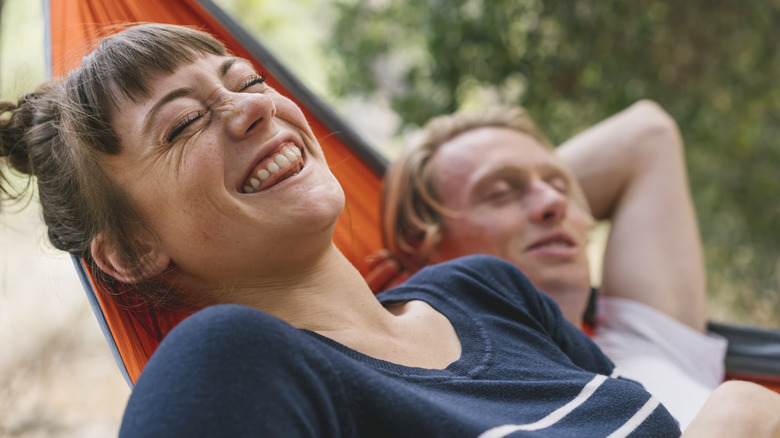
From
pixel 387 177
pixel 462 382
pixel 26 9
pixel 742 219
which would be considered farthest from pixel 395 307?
pixel 26 9

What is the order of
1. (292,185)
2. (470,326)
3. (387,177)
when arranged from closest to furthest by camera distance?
(292,185)
(470,326)
(387,177)

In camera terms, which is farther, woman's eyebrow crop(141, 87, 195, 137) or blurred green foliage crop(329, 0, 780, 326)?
blurred green foliage crop(329, 0, 780, 326)

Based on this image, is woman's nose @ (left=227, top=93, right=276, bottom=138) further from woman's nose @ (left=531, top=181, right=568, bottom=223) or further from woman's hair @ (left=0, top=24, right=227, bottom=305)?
woman's nose @ (left=531, top=181, right=568, bottom=223)

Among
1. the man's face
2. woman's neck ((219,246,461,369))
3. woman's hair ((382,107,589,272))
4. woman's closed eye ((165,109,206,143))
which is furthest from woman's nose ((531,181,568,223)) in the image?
woman's closed eye ((165,109,206,143))

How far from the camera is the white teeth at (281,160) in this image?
97 cm

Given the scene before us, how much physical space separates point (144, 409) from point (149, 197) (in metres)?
0.35

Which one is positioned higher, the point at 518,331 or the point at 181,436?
the point at 181,436

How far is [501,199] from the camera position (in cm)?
174

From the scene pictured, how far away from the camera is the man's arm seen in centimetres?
189

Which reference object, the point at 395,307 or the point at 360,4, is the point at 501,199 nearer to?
the point at 395,307

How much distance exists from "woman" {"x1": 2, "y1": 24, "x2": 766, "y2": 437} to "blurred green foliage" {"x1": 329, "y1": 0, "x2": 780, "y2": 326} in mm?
1785

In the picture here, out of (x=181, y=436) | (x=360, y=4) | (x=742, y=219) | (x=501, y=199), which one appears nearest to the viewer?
(x=181, y=436)

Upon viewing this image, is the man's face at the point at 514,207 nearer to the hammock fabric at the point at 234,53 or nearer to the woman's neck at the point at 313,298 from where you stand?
the hammock fabric at the point at 234,53

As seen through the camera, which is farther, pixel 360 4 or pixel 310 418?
pixel 360 4
